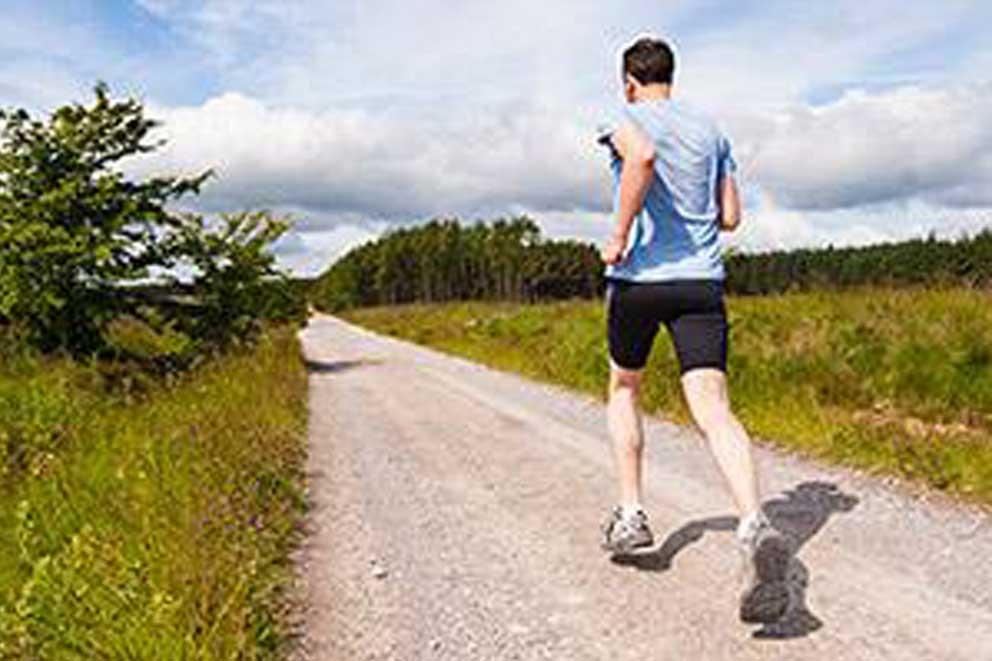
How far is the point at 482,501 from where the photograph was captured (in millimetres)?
7660

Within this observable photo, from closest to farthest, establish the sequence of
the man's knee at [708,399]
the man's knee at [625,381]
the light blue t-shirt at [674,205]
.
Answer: the man's knee at [708,399]
the light blue t-shirt at [674,205]
the man's knee at [625,381]

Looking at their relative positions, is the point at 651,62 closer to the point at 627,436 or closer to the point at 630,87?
the point at 630,87

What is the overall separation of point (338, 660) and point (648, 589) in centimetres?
144

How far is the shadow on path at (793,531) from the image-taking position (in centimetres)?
461

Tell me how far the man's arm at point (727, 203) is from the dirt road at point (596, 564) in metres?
1.59

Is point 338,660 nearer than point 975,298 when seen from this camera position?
Yes

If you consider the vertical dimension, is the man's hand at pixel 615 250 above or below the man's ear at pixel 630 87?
below

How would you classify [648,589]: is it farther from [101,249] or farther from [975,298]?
[101,249]

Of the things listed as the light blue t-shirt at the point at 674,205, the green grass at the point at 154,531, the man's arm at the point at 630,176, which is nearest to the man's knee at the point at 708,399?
the light blue t-shirt at the point at 674,205

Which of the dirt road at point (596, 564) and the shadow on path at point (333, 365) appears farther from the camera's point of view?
the shadow on path at point (333, 365)

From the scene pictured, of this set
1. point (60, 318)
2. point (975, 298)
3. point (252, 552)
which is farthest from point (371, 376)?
point (252, 552)

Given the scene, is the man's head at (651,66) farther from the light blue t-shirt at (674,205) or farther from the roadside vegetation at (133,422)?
the roadside vegetation at (133,422)

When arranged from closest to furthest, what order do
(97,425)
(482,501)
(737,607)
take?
(737,607) < (482,501) < (97,425)

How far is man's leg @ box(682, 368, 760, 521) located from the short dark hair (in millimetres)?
1289
